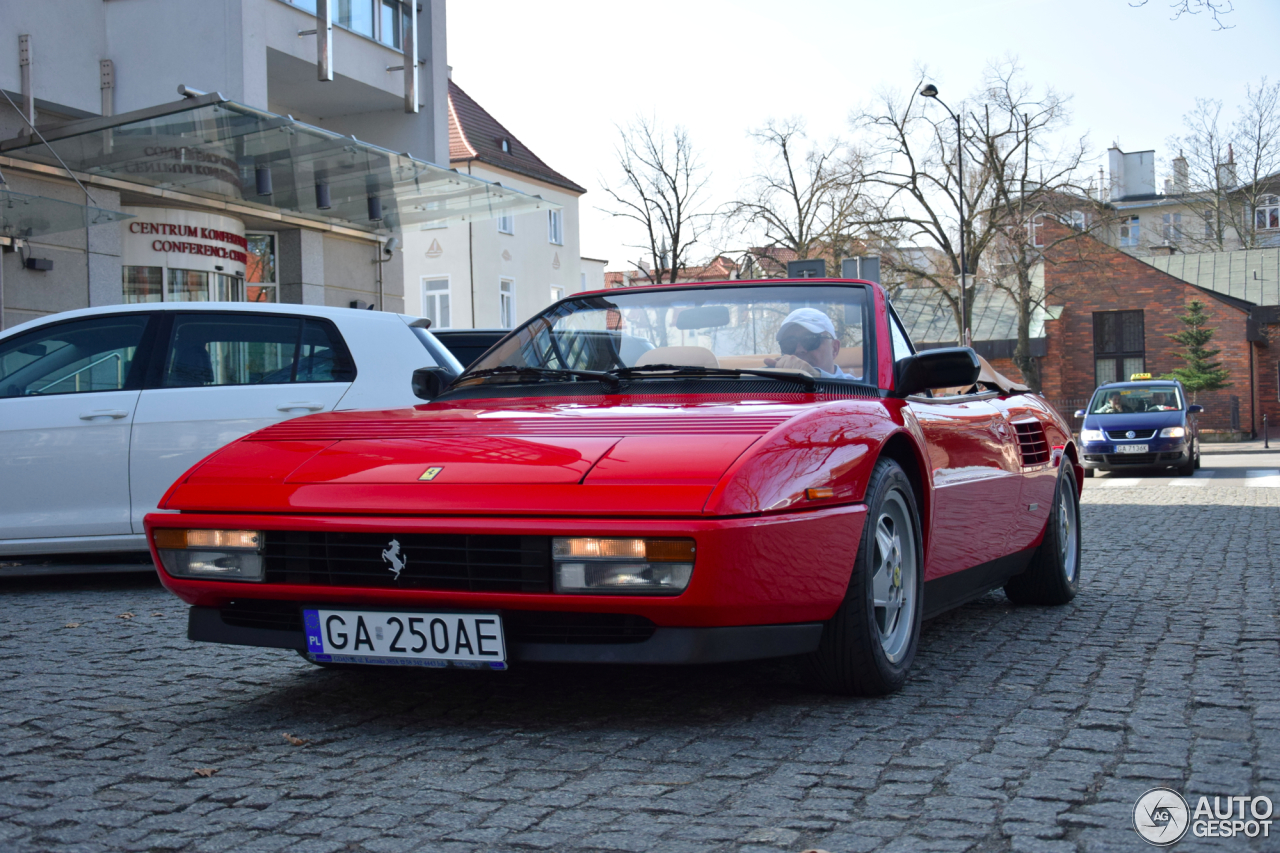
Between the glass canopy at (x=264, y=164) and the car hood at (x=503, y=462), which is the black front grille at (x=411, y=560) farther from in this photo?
the glass canopy at (x=264, y=164)

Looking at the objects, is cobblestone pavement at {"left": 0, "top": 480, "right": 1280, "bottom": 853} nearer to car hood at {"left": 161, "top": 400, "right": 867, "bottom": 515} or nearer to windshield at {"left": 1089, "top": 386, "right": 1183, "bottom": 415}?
car hood at {"left": 161, "top": 400, "right": 867, "bottom": 515}

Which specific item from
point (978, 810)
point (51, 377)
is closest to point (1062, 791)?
point (978, 810)

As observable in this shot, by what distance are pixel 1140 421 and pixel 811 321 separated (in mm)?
17747

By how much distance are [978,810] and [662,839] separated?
73 centimetres

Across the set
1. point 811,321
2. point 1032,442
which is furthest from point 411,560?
point 1032,442

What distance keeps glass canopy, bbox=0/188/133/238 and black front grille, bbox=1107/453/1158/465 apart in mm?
15405

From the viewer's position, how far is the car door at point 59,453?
21.9 ft

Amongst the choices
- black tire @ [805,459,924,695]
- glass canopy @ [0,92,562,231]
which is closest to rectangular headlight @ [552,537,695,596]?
black tire @ [805,459,924,695]

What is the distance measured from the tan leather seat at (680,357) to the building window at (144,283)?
1325 cm

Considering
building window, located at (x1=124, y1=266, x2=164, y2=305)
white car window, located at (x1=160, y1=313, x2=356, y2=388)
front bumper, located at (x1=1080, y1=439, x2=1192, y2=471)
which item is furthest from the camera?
front bumper, located at (x1=1080, y1=439, x2=1192, y2=471)

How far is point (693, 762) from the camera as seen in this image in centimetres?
317

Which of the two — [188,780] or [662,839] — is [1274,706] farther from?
[188,780]

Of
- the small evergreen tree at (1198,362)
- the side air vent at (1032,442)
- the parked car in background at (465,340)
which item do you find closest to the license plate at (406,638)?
the side air vent at (1032,442)

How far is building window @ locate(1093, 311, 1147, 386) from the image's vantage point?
47.0 m
